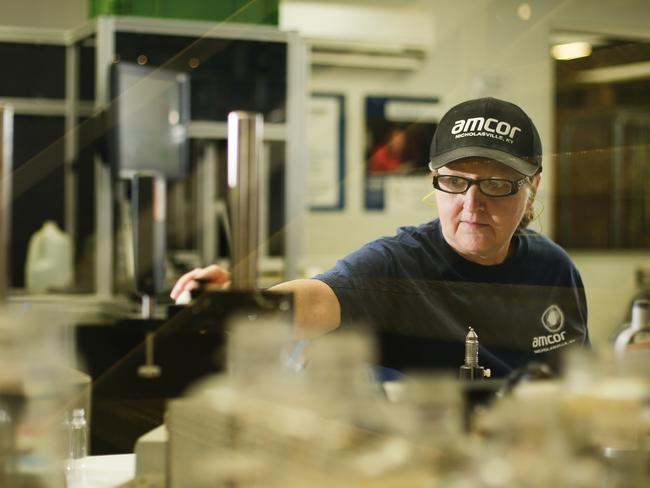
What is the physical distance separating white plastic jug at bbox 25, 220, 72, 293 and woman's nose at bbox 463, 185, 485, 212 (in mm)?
2539

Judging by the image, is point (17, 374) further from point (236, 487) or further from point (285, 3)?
point (285, 3)

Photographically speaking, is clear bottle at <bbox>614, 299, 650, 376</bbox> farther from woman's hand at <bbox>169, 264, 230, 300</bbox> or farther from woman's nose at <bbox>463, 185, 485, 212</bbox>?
woman's hand at <bbox>169, 264, 230, 300</bbox>

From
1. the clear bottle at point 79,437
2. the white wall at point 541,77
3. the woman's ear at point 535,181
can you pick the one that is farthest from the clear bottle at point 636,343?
the clear bottle at point 79,437

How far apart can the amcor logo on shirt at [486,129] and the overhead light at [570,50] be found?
0.85ft

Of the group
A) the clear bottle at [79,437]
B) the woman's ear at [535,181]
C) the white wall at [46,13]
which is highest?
the white wall at [46,13]

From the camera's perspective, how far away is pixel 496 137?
3.76 ft

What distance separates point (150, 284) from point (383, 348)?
5.14 feet

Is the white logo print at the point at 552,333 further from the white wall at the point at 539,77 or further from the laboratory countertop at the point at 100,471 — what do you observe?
the laboratory countertop at the point at 100,471

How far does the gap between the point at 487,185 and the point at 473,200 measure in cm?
3

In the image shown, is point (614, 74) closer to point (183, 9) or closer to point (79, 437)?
point (79, 437)

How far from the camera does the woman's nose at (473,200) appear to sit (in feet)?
3.84

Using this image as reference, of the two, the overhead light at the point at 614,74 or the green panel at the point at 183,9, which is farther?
the green panel at the point at 183,9

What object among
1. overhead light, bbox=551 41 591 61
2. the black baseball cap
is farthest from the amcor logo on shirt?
overhead light, bbox=551 41 591 61

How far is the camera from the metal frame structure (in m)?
3.46
